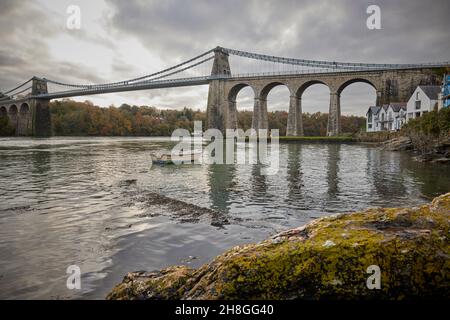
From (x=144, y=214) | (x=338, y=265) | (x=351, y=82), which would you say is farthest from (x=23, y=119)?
(x=338, y=265)

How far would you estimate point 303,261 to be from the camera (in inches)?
87.1

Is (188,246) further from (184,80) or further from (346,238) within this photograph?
(184,80)

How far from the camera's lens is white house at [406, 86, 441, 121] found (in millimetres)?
43719

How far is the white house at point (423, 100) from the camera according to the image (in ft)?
143

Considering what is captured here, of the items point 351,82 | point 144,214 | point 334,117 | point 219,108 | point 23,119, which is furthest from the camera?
point 23,119

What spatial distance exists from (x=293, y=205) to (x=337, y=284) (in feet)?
21.6

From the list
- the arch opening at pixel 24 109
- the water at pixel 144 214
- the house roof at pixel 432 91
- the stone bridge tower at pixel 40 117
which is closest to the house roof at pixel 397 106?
the house roof at pixel 432 91

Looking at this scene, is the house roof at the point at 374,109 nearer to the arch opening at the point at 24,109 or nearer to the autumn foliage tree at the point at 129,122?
the autumn foliage tree at the point at 129,122

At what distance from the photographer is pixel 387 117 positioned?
5503 cm

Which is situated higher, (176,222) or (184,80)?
(184,80)

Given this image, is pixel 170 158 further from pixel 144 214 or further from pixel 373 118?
pixel 373 118

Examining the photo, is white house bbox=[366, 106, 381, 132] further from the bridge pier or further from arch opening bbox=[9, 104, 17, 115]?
arch opening bbox=[9, 104, 17, 115]

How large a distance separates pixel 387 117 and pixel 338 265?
200 feet

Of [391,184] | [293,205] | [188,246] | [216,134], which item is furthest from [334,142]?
[188,246]
